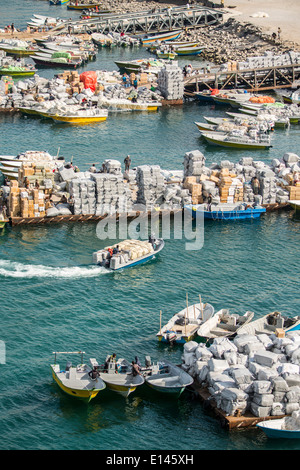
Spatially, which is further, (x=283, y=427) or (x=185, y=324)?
(x=185, y=324)

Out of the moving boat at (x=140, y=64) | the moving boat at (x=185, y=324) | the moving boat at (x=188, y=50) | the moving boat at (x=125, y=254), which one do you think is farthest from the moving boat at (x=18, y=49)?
the moving boat at (x=185, y=324)

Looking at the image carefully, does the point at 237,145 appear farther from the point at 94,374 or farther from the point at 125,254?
the point at 94,374

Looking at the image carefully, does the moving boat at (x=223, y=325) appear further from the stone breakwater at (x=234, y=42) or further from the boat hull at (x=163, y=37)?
the boat hull at (x=163, y=37)

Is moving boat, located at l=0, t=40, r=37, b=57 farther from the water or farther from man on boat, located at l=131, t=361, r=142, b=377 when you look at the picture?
man on boat, located at l=131, t=361, r=142, b=377

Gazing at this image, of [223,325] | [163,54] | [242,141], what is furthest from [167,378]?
[163,54]

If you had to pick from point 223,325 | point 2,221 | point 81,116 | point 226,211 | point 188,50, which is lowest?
point 223,325

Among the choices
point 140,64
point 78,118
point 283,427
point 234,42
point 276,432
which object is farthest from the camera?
point 234,42
